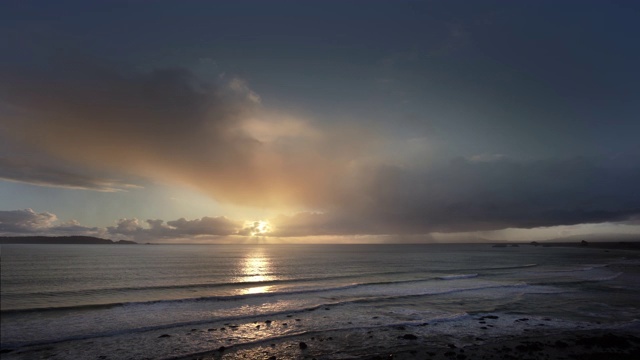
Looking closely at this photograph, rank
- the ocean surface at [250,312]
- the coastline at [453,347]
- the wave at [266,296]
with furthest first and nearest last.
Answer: the wave at [266,296], the ocean surface at [250,312], the coastline at [453,347]

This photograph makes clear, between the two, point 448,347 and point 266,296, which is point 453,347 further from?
point 266,296

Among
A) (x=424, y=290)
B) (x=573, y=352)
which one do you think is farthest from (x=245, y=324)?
(x=424, y=290)

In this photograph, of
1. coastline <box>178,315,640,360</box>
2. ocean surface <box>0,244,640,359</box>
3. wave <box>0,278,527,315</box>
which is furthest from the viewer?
wave <box>0,278,527,315</box>

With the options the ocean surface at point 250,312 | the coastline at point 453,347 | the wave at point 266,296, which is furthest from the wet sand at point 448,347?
the wave at point 266,296

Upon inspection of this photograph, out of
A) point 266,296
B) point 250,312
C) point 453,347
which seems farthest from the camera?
point 266,296

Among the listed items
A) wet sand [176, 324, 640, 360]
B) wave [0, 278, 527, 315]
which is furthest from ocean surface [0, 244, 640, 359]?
wet sand [176, 324, 640, 360]

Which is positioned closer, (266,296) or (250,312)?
(250,312)

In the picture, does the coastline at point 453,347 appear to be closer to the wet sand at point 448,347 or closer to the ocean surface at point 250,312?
the wet sand at point 448,347

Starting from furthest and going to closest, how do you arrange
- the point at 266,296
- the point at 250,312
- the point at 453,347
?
the point at 266,296 → the point at 250,312 → the point at 453,347

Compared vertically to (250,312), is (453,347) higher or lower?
higher

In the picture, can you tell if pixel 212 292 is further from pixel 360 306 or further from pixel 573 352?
pixel 573 352

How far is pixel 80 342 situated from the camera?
20641mm

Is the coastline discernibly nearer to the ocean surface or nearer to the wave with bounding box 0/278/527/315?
the ocean surface

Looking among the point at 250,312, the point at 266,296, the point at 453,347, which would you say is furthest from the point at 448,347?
the point at 266,296
